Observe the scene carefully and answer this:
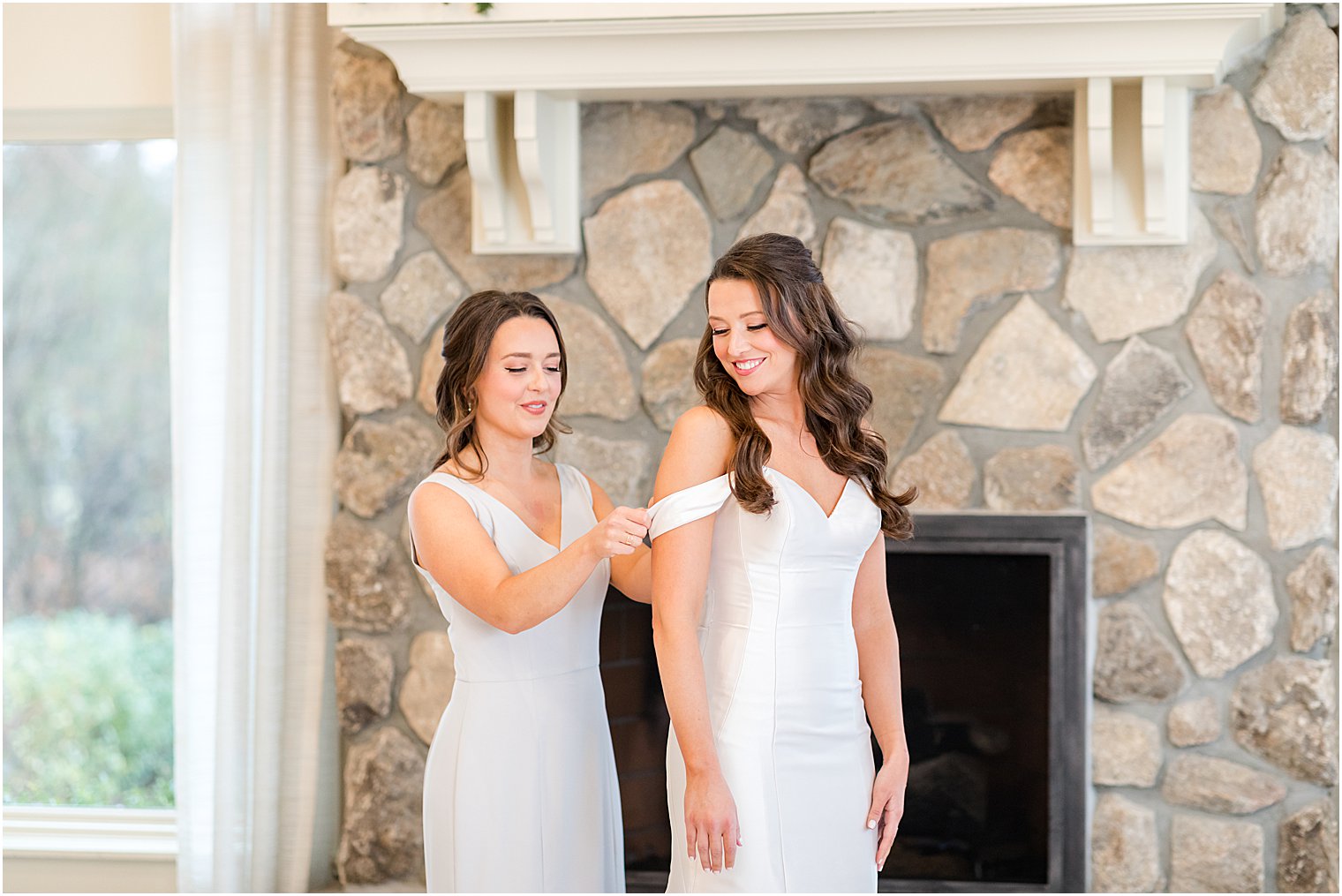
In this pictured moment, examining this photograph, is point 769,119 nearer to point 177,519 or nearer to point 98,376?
point 177,519

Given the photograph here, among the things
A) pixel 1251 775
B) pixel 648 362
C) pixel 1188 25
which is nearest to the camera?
pixel 1188 25

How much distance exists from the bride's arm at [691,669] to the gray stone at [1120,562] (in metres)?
1.27

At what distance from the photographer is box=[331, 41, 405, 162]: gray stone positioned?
253 centimetres

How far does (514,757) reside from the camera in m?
1.61

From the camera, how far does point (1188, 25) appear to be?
6.99ft

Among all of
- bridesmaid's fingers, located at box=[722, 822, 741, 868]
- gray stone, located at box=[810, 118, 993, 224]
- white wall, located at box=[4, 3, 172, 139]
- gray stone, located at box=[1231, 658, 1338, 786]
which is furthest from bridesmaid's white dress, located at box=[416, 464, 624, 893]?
white wall, located at box=[4, 3, 172, 139]

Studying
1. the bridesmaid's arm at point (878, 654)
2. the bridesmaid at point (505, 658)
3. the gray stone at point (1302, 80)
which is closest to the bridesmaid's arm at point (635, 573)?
the bridesmaid at point (505, 658)

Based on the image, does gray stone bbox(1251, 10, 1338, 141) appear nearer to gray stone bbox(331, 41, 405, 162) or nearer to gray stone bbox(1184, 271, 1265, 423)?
gray stone bbox(1184, 271, 1265, 423)

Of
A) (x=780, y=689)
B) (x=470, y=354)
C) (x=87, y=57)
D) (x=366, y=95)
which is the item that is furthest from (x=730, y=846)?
(x=87, y=57)

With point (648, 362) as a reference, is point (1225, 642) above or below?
below

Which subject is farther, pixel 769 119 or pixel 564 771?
pixel 769 119

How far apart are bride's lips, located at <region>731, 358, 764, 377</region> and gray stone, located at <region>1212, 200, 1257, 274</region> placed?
140 cm

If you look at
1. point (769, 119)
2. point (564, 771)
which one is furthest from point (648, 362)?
point (564, 771)

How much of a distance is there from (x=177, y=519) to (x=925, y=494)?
1.69 meters
